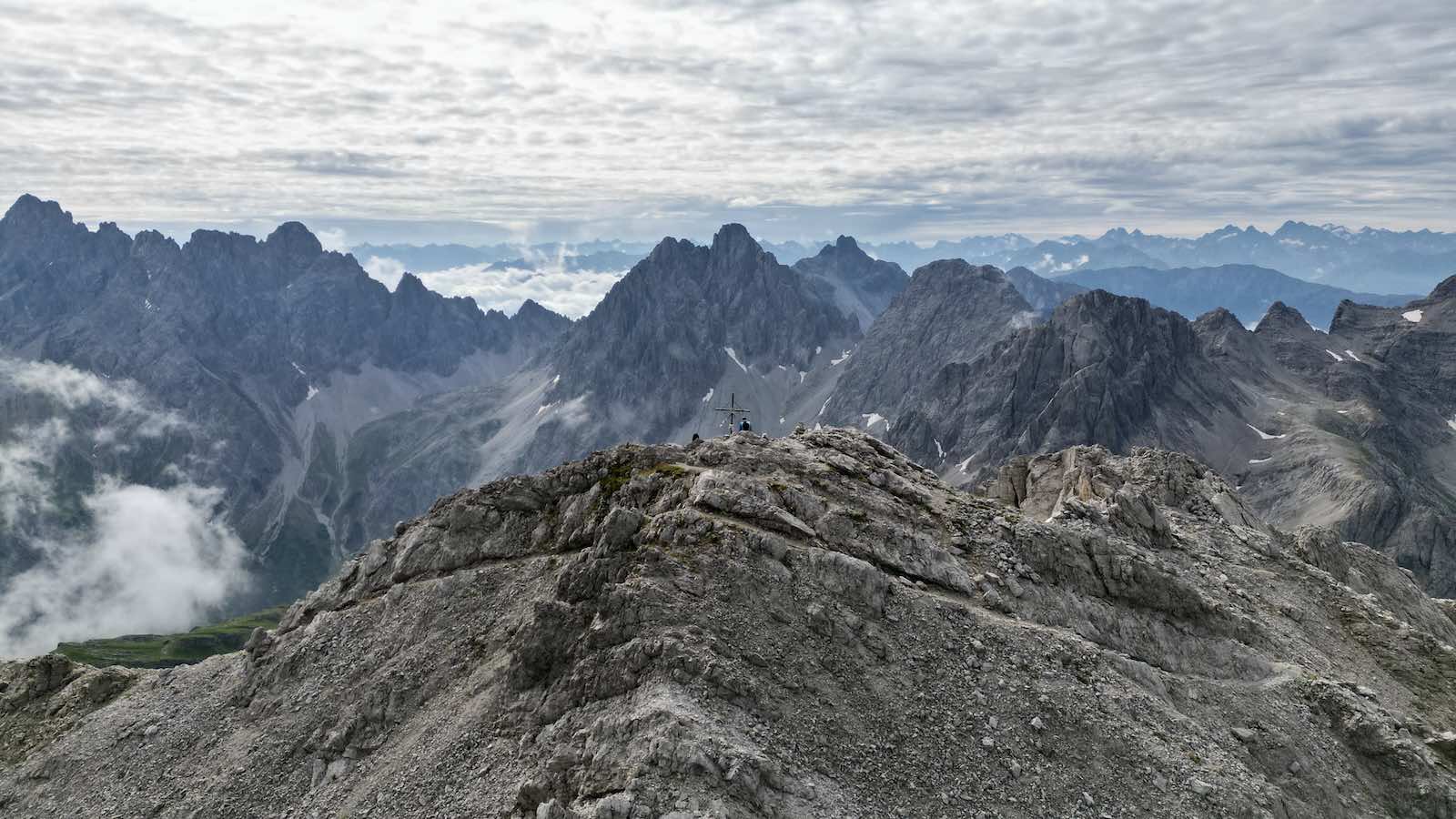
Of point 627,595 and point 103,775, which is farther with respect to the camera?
point 103,775

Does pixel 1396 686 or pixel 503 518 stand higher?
pixel 503 518

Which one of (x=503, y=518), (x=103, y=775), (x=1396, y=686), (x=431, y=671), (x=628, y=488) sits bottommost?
(x=103, y=775)

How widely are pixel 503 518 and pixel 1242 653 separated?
3846cm

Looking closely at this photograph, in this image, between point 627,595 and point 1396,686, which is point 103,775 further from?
point 1396,686

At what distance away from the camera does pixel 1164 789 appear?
1186 inches

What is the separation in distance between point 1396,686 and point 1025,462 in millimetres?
30334

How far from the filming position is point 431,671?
3850 cm

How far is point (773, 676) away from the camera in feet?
103

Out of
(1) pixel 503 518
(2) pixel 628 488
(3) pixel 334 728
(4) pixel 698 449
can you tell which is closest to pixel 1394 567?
(4) pixel 698 449

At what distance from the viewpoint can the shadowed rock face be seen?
29531mm

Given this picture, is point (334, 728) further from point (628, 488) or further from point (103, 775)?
point (628, 488)

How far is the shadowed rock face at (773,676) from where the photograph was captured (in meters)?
29.5

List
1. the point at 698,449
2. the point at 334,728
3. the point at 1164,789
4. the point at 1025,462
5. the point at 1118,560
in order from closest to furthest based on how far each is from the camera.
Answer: the point at 1164,789
the point at 334,728
the point at 1118,560
the point at 698,449
the point at 1025,462

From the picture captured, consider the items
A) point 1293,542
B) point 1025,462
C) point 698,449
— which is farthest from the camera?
point 1025,462
